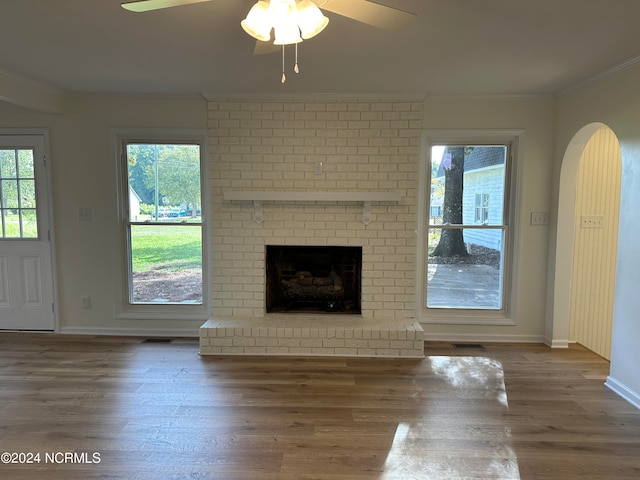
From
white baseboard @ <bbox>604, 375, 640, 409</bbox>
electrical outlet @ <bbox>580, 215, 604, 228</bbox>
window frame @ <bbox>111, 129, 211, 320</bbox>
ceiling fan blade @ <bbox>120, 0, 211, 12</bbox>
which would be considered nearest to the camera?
ceiling fan blade @ <bbox>120, 0, 211, 12</bbox>

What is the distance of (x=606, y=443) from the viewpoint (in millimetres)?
2096

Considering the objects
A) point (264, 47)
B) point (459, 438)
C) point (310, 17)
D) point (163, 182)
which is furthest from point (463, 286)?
point (163, 182)

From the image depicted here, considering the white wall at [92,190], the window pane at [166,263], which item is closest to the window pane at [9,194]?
the white wall at [92,190]

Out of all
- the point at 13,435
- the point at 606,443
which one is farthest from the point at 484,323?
the point at 13,435

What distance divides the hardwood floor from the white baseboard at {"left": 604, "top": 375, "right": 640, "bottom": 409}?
5 centimetres

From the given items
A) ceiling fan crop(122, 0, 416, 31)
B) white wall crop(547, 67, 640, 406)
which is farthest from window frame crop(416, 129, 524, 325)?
ceiling fan crop(122, 0, 416, 31)

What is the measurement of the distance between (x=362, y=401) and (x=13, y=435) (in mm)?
2074

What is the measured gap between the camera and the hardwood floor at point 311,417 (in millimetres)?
1895

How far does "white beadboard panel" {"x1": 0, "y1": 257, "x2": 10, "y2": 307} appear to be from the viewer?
3.76m

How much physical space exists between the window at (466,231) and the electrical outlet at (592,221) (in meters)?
0.67

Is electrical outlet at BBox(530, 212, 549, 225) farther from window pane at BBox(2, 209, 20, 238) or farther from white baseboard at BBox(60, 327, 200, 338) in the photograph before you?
window pane at BBox(2, 209, 20, 238)

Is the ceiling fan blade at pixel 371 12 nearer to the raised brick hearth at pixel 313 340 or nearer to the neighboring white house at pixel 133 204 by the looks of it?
the raised brick hearth at pixel 313 340

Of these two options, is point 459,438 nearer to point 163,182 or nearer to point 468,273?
point 468,273

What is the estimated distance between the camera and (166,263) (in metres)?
3.80
